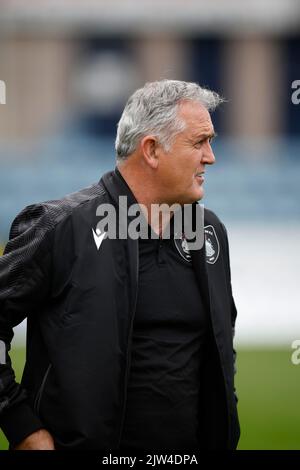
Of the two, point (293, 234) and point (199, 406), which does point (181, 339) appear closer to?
point (199, 406)

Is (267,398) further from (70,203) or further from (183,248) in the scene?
(70,203)

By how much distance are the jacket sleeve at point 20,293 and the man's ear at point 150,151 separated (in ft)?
1.51

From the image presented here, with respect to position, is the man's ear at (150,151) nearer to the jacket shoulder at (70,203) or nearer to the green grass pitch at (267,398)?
the jacket shoulder at (70,203)

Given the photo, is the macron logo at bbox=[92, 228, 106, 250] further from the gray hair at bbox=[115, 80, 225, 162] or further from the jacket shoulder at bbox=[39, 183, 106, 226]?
the gray hair at bbox=[115, 80, 225, 162]

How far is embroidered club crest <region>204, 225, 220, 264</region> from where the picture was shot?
390 cm

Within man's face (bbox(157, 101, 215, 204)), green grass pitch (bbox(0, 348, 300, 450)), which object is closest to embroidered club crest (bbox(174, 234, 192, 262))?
man's face (bbox(157, 101, 215, 204))

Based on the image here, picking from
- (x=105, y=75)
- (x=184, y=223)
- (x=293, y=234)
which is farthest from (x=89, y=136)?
(x=184, y=223)

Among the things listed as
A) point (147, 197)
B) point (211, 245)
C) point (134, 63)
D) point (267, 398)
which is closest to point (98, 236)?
point (147, 197)

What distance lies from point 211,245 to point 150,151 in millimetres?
461

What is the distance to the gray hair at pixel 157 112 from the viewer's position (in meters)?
3.78

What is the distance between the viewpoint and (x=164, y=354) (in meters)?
3.68

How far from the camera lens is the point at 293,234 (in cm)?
1388

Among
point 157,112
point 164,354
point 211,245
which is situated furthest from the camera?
point 211,245

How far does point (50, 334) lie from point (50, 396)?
Answer: 226 mm
